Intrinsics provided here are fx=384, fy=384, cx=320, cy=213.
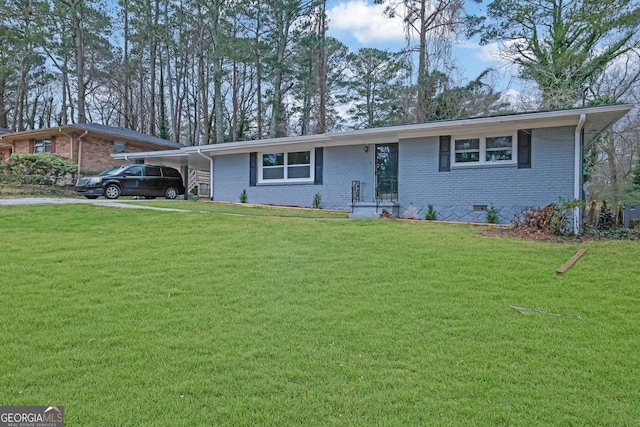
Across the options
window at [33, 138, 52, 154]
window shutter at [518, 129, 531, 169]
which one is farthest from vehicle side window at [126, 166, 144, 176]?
window shutter at [518, 129, 531, 169]

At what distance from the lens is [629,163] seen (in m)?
20.0

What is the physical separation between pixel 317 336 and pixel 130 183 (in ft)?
45.9

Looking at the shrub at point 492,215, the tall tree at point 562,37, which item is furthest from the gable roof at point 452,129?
the tall tree at point 562,37

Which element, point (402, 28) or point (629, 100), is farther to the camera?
point (402, 28)

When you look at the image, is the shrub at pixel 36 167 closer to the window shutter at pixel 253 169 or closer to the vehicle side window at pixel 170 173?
the vehicle side window at pixel 170 173

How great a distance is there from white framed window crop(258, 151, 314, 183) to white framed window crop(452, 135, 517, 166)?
16.0 ft

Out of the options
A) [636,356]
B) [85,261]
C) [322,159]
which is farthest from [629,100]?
[85,261]

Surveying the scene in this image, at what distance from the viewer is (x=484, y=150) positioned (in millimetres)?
10570

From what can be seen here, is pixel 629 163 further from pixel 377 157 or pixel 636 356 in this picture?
pixel 636 356

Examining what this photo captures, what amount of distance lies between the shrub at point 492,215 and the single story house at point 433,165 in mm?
150

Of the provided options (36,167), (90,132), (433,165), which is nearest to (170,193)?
(36,167)

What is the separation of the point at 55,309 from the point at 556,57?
69.2ft

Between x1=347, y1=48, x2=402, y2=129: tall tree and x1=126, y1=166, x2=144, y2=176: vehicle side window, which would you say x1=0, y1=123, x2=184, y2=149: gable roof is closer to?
x1=126, y1=166, x2=144, y2=176: vehicle side window

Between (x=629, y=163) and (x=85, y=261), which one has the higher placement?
(x=629, y=163)
